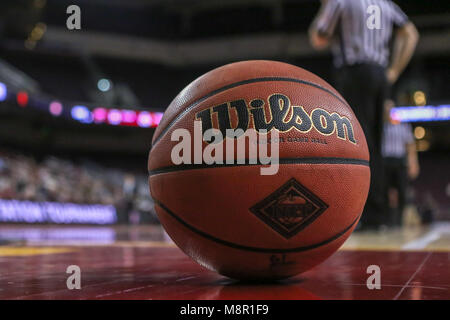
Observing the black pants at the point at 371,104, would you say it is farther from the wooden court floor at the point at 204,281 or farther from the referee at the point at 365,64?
the wooden court floor at the point at 204,281

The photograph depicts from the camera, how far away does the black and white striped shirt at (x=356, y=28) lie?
380 cm

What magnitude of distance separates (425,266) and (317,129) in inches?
29.7

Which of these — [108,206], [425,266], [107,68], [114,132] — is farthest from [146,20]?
[425,266]

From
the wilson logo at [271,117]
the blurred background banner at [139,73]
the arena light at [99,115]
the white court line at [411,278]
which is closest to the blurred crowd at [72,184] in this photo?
the blurred background banner at [139,73]

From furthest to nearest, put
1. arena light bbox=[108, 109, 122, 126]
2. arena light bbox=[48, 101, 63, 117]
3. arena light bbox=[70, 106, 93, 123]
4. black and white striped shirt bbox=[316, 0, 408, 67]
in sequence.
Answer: arena light bbox=[108, 109, 122, 126]
arena light bbox=[70, 106, 93, 123]
arena light bbox=[48, 101, 63, 117]
black and white striped shirt bbox=[316, 0, 408, 67]

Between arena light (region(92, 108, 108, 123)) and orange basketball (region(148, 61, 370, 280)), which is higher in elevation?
arena light (region(92, 108, 108, 123))

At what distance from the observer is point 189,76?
1880 centimetres

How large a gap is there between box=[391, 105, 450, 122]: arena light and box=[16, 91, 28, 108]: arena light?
395 inches

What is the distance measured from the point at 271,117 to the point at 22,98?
13.1 metres

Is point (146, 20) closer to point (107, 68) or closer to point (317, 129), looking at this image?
point (107, 68)

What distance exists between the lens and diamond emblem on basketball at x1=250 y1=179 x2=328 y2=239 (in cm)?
Answer: 135

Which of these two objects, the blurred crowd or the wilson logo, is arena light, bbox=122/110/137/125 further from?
the wilson logo

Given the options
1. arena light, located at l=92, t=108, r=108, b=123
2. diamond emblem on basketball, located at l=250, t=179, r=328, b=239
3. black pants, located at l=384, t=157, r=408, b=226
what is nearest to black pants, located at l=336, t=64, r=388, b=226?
black pants, located at l=384, t=157, r=408, b=226

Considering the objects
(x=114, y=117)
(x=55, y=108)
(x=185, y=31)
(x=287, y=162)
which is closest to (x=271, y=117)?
(x=287, y=162)
